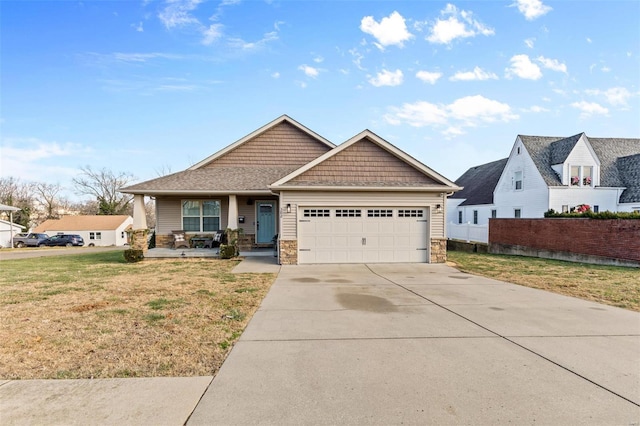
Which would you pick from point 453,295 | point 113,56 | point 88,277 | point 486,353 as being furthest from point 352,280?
point 113,56

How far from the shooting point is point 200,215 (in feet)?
53.9

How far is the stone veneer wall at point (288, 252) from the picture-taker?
12523 mm

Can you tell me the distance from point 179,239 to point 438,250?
1188 centimetres

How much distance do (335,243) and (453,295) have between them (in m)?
5.79

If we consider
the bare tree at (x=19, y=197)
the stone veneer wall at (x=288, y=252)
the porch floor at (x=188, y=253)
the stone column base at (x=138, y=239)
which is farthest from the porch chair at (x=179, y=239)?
the bare tree at (x=19, y=197)

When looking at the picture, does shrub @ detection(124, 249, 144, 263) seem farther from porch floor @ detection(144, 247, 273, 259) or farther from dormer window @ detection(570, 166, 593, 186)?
dormer window @ detection(570, 166, 593, 186)

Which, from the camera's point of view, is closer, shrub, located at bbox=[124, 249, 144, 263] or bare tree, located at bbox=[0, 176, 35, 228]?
shrub, located at bbox=[124, 249, 144, 263]

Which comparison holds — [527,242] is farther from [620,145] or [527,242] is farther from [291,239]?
[620,145]

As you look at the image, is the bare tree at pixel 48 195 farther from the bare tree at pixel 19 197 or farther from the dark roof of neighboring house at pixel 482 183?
the dark roof of neighboring house at pixel 482 183

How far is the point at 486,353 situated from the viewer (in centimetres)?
426

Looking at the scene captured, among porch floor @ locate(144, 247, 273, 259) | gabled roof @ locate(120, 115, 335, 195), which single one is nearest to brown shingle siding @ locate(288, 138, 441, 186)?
gabled roof @ locate(120, 115, 335, 195)

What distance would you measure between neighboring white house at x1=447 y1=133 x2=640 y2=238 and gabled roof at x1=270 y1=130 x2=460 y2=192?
9.54 meters

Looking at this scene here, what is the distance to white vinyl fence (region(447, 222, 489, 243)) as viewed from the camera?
19.3m

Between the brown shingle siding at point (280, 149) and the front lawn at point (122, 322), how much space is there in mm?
9059
